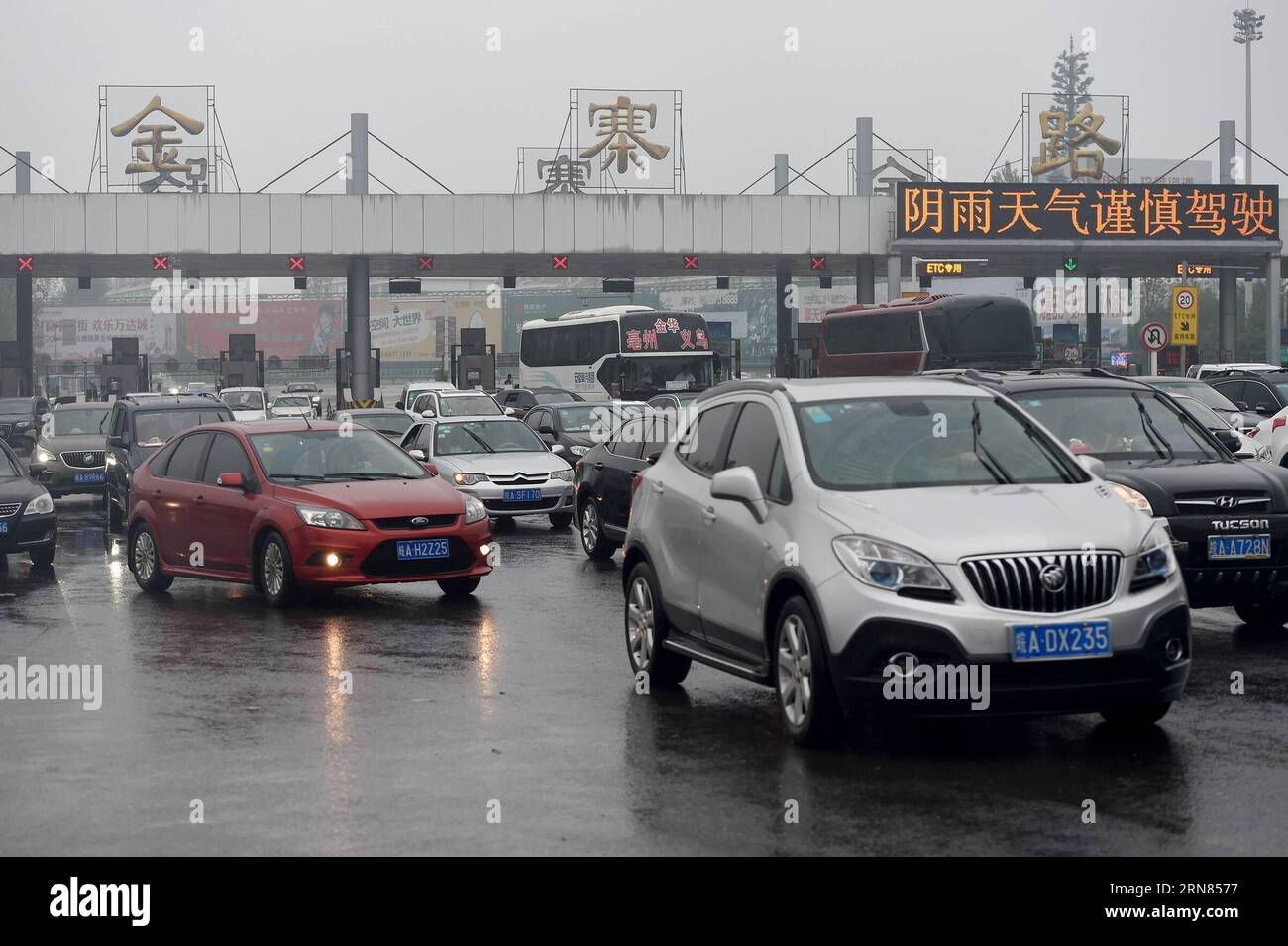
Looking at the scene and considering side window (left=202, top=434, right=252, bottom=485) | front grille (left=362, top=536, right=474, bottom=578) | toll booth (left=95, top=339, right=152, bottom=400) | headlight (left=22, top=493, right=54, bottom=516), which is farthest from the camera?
toll booth (left=95, top=339, right=152, bottom=400)

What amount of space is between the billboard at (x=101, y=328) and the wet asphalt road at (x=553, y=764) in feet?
382

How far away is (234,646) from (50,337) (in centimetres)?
12399

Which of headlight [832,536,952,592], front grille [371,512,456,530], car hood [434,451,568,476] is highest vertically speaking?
headlight [832,536,952,592]

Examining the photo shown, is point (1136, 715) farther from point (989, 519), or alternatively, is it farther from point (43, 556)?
point (43, 556)

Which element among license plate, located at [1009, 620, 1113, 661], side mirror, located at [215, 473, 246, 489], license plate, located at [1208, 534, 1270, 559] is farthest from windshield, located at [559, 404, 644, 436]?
license plate, located at [1009, 620, 1113, 661]

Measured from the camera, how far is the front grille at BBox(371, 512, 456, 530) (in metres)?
13.4

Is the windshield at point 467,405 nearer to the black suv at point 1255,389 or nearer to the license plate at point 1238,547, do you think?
the black suv at point 1255,389

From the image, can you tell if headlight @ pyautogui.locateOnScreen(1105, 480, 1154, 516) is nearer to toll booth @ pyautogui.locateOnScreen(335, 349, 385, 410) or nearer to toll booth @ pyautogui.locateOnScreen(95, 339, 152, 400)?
toll booth @ pyautogui.locateOnScreen(335, 349, 385, 410)

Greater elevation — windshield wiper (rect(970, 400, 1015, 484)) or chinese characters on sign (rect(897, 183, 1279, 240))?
chinese characters on sign (rect(897, 183, 1279, 240))

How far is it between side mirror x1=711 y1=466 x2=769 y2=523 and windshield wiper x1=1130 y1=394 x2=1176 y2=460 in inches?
176

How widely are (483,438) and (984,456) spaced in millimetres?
13603

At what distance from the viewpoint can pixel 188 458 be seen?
49.5 ft

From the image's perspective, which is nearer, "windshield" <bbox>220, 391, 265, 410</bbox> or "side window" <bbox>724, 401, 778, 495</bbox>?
"side window" <bbox>724, 401, 778, 495</bbox>
